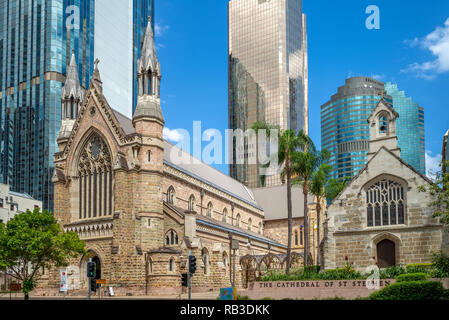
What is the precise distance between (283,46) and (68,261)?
398ft

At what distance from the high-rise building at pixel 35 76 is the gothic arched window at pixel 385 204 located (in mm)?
90942

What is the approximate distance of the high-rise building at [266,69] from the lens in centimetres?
15612

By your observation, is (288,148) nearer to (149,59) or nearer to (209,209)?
(149,59)

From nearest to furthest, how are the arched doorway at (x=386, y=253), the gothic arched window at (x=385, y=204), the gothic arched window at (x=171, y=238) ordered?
the arched doorway at (x=386, y=253) < the gothic arched window at (x=385, y=204) < the gothic arched window at (x=171, y=238)

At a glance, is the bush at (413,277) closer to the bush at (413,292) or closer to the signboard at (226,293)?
the bush at (413,292)

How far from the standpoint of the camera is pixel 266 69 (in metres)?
160

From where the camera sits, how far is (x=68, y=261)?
51.2m

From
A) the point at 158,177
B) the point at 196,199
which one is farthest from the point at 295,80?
the point at 158,177

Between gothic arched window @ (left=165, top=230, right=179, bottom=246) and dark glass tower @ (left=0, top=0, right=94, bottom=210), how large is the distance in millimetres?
75705

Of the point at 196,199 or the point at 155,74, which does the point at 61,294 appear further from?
the point at 155,74

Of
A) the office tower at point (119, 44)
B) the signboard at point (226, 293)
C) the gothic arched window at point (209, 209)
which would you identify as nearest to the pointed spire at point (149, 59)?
the gothic arched window at point (209, 209)

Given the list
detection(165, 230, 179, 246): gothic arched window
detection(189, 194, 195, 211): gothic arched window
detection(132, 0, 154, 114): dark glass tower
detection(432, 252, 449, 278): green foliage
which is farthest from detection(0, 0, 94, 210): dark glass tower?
detection(432, 252, 449, 278): green foliage

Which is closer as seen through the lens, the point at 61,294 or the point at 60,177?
the point at 61,294

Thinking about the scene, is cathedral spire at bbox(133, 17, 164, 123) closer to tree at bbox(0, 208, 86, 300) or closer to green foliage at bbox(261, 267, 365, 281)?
tree at bbox(0, 208, 86, 300)
